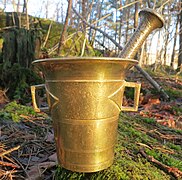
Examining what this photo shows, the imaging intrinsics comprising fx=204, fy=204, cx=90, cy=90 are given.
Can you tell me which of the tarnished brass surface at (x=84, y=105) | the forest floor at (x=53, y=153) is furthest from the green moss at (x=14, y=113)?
the tarnished brass surface at (x=84, y=105)

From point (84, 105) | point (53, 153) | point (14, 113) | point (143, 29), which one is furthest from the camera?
point (14, 113)

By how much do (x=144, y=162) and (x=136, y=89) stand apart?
60 centimetres

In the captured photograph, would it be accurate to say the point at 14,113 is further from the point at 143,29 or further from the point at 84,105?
the point at 143,29

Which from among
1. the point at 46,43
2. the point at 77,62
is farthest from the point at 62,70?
the point at 46,43

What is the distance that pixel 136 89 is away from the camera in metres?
1.18

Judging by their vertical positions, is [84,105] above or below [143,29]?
below

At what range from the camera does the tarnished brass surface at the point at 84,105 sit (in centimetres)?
99

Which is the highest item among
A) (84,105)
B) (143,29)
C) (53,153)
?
(143,29)

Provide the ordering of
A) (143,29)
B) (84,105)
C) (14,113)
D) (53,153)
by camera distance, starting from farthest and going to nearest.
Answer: (14,113), (53,153), (143,29), (84,105)

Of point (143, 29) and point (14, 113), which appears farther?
point (14, 113)

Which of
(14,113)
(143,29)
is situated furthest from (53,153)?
(143,29)

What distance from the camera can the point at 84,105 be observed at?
1030 mm

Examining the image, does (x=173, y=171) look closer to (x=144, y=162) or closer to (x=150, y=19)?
(x=144, y=162)

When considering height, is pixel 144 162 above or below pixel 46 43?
below
